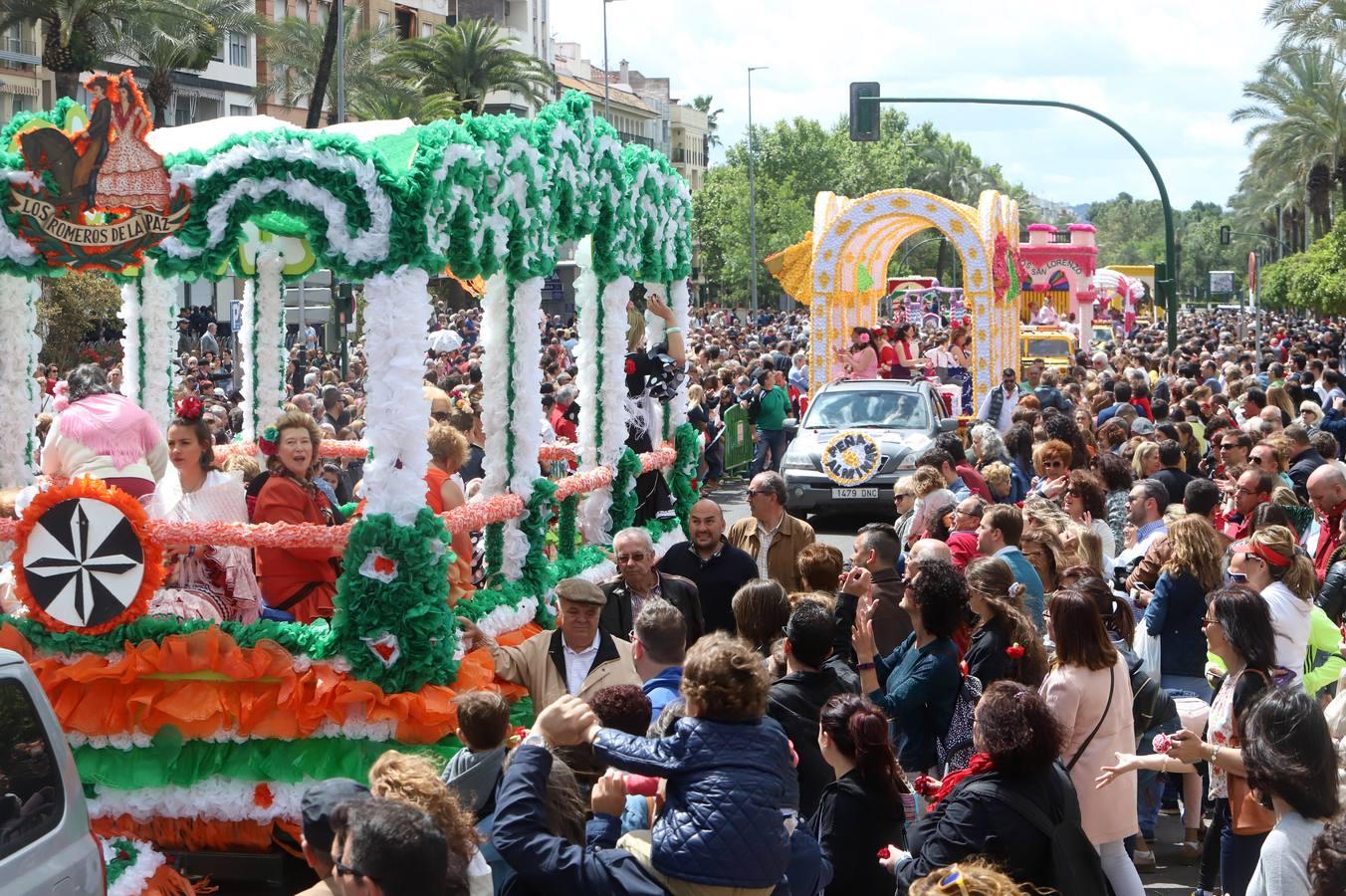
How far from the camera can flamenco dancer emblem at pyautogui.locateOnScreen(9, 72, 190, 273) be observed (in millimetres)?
7676

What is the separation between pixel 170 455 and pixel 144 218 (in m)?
1.35

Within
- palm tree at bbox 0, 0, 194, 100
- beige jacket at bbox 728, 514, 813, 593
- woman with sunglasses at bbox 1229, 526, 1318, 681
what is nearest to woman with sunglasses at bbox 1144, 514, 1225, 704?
woman with sunglasses at bbox 1229, 526, 1318, 681

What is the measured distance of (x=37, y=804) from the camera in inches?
185

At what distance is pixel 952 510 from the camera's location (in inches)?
371

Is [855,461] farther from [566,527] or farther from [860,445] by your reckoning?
[566,527]

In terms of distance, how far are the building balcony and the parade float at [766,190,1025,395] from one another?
29.3 m

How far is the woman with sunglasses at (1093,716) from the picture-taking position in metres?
5.98

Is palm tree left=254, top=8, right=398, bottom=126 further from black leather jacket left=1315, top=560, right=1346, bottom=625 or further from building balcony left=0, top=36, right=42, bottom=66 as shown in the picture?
black leather jacket left=1315, top=560, right=1346, bottom=625

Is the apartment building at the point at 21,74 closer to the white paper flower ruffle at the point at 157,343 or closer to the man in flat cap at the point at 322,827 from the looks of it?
the white paper flower ruffle at the point at 157,343

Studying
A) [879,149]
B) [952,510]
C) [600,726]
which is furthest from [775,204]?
[600,726]

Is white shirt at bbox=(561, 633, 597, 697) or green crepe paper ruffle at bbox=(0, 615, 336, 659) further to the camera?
green crepe paper ruffle at bbox=(0, 615, 336, 659)

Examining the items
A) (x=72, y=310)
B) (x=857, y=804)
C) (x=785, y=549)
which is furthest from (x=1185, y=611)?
(x=72, y=310)

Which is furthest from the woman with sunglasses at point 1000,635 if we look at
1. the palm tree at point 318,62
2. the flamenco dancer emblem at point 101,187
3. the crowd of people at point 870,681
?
the palm tree at point 318,62

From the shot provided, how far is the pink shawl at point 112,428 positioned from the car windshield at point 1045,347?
26663 mm
